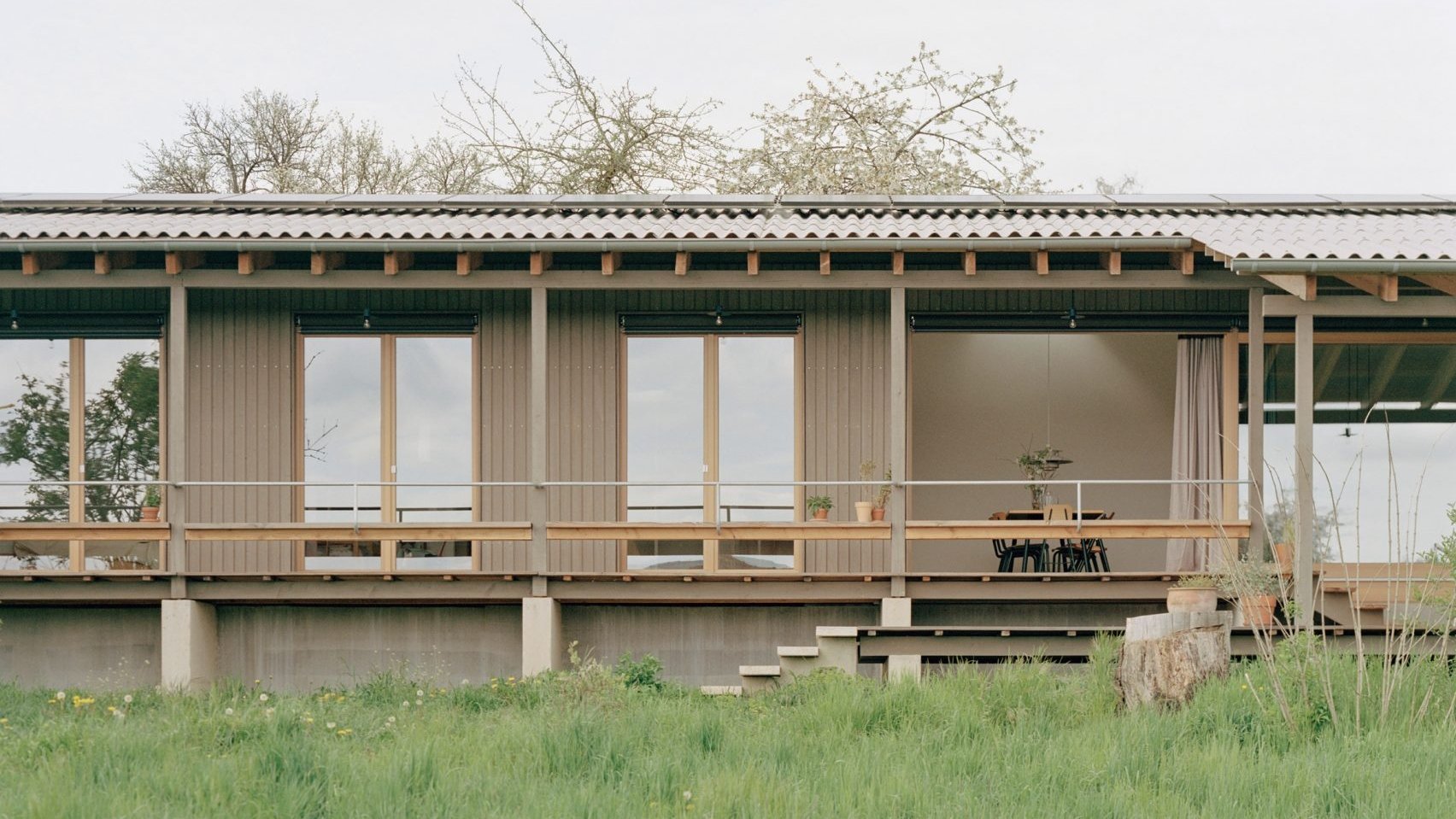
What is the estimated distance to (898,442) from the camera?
10.3 meters

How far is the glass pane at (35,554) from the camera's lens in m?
10.9

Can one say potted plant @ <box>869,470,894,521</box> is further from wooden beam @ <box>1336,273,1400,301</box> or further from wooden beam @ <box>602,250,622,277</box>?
wooden beam @ <box>1336,273,1400,301</box>

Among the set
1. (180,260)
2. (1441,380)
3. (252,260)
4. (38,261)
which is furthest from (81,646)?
(1441,380)

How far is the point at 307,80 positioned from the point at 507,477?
51.5 ft

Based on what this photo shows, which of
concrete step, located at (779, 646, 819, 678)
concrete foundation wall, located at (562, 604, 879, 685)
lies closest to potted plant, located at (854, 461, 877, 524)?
concrete foundation wall, located at (562, 604, 879, 685)

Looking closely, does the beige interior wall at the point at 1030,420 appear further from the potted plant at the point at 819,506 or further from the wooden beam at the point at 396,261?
the wooden beam at the point at 396,261

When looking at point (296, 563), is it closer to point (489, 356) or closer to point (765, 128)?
point (489, 356)

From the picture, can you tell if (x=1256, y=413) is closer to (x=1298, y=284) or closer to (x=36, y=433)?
(x=1298, y=284)

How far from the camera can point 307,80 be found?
24797 millimetres

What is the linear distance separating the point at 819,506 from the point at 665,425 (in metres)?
1.37

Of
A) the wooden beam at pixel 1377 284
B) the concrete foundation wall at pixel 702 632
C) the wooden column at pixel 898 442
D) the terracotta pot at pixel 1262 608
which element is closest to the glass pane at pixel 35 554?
the concrete foundation wall at pixel 702 632

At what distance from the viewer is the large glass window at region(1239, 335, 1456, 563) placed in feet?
37.4

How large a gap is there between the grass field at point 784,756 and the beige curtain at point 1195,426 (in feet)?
13.3

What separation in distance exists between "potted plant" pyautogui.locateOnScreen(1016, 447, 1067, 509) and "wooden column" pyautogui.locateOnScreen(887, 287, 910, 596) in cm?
172
